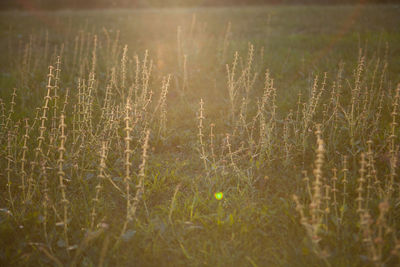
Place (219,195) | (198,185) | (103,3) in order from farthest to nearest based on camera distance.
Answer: (103,3), (198,185), (219,195)

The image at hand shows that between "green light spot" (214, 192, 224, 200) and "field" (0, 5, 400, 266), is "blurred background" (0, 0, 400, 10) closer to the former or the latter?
"field" (0, 5, 400, 266)

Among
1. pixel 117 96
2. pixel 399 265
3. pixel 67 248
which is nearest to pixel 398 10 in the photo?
pixel 117 96

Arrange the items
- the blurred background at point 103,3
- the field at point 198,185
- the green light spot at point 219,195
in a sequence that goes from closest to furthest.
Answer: the field at point 198,185
the green light spot at point 219,195
the blurred background at point 103,3

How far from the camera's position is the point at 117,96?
5320 millimetres

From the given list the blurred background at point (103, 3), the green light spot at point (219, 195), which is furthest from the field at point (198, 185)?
the blurred background at point (103, 3)

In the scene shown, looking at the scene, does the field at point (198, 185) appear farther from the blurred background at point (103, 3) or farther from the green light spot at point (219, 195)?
the blurred background at point (103, 3)

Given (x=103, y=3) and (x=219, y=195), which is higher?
(x=103, y=3)

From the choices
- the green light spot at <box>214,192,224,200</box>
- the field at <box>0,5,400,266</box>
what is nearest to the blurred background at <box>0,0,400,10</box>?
the field at <box>0,5,400,266</box>

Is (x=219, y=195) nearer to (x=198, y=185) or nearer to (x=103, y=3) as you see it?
A: (x=198, y=185)

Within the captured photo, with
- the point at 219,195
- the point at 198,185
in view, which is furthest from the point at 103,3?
the point at 219,195

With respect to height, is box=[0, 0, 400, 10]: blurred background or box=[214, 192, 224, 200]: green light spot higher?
box=[0, 0, 400, 10]: blurred background

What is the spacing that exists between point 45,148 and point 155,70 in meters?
3.26

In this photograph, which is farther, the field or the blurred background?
the blurred background

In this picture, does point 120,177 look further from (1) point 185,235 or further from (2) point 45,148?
(2) point 45,148
